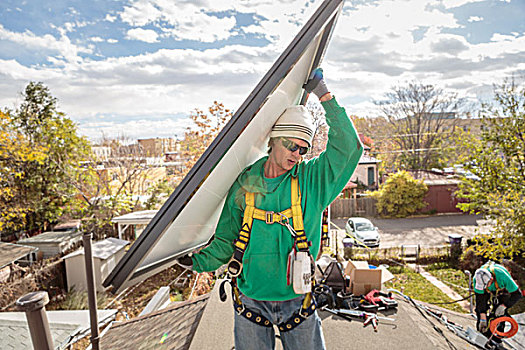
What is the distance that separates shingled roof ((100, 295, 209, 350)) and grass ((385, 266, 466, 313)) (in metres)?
5.63

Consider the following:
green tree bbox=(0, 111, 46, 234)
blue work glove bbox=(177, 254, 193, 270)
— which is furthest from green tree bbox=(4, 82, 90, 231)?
blue work glove bbox=(177, 254, 193, 270)

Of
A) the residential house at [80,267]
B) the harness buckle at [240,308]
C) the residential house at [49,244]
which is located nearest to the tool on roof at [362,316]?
the harness buckle at [240,308]

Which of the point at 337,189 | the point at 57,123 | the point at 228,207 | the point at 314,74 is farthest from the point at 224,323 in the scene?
the point at 57,123

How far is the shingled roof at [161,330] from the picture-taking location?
217cm

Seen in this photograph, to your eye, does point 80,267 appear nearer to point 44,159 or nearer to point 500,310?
point 44,159

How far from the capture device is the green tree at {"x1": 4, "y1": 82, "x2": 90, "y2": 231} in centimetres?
905

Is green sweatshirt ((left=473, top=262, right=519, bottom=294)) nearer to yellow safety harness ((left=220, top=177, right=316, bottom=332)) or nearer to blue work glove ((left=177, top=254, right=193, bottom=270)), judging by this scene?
yellow safety harness ((left=220, top=177, right=316, bottom=332))

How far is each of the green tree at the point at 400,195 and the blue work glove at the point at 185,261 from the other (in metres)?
13.7

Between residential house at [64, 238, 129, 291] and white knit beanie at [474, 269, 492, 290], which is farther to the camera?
residential house at [64, 238, 129, 291]

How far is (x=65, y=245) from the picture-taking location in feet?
27.4

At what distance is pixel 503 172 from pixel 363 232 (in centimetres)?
427

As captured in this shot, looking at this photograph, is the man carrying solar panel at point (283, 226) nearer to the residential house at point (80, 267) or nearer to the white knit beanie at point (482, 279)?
the white knit beanie at point (482, 279)

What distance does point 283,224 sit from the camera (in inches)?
39.8

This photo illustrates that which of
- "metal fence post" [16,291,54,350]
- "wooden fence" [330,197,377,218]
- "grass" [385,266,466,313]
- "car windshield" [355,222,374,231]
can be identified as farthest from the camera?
"wooden fence" [330,197,377,218]
